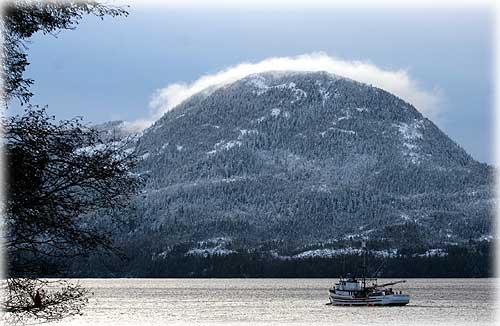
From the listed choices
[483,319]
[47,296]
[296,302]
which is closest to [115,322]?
[483,319]

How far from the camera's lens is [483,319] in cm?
14312

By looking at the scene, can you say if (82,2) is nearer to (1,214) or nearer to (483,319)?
(1,214)

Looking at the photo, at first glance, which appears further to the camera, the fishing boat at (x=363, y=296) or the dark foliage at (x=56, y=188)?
the fishing boat at (x=363, y=296)

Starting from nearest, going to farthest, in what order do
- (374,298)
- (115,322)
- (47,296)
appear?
(47,296), (115,322), (374,298)

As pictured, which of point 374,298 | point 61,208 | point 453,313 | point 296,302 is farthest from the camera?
point 296,302

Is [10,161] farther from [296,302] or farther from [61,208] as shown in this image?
[296,302]

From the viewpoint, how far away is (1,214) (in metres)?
13.2

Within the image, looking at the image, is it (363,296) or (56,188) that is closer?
(56,188)

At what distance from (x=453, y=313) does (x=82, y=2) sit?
149m

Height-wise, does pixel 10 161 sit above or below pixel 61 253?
above

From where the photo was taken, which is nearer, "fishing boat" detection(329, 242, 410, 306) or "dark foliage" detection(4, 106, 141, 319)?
"dark foliage" detection(4, 106, 141, 319)

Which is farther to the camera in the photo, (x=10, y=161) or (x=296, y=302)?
(x=296, y=302)

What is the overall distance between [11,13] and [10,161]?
2484 millimetres

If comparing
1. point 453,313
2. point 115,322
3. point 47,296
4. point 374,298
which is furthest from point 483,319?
point 47,296
